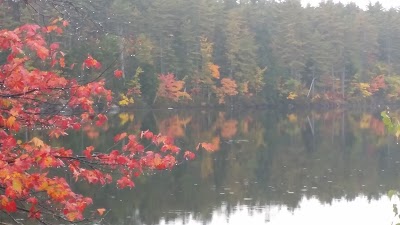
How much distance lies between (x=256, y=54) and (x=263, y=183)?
42255 millimetres

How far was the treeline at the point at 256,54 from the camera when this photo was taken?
5116 cm

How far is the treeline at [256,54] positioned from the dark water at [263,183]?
738 inches

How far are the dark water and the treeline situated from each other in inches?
738

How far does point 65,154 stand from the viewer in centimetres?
475

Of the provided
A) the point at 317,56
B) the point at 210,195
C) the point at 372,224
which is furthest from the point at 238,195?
the point at 317,56

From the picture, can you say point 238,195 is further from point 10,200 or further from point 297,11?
point 297,11

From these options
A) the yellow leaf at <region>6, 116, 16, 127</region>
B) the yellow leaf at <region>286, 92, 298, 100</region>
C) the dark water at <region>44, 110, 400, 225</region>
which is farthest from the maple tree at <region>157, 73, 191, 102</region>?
the yellow leaf at <region>6, 116, 16, 127</region>

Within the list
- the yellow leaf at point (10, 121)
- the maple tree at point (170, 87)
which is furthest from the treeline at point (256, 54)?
the yellow leaf at point (10, 121)

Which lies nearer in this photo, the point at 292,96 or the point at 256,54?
the point at 292,96

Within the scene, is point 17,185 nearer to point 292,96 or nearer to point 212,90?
point 212,90

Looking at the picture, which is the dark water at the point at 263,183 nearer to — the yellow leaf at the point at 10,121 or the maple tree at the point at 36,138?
the maple tree at the point at 36,138

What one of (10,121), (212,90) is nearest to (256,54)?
(212,90)

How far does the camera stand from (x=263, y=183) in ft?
58.7

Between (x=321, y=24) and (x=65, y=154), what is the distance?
62.4 m
